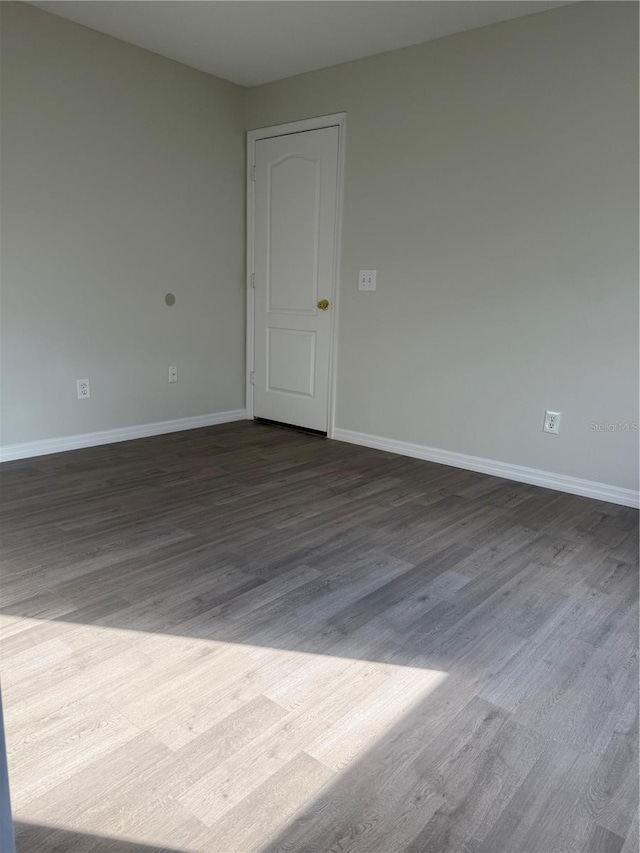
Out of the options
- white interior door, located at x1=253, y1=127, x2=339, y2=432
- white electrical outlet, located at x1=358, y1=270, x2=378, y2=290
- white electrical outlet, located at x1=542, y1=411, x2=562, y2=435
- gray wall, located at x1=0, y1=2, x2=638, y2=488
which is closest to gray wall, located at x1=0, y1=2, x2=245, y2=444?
gray wall, located at x1=0, y1=2, x2=638, y2=488

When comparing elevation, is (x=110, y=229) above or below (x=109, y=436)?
above

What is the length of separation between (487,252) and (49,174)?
2.57m

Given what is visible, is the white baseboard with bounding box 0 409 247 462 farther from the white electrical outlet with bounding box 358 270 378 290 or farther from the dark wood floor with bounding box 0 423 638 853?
the white electrical outlet with bounding box 358 270 378 290

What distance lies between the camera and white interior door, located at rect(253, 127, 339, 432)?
3930 mm

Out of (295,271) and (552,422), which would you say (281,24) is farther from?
(552,422)

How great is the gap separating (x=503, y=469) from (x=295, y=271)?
80.5 inches

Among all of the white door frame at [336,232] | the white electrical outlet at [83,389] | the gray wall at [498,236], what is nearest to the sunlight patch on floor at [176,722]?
the gray wall at [498,236]

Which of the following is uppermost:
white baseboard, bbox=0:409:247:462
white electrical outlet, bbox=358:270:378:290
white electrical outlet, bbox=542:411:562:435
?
white electrical outlet, bbox=358:270:378:290

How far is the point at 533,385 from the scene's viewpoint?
10.5ft

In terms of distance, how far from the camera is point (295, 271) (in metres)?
4.16

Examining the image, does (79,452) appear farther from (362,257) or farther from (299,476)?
(362,257)

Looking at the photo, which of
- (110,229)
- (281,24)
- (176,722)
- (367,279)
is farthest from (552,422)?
(110,229)

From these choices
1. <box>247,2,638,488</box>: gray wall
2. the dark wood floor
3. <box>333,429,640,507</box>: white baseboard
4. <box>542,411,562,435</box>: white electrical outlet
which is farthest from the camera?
<box>542,411,562,435</box>: white electrical outlet

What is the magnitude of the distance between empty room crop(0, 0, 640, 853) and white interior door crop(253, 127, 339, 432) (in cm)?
3
